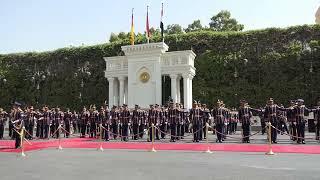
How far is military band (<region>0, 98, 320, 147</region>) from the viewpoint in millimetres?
16406

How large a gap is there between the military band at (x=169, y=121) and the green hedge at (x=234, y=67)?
6.37 metres

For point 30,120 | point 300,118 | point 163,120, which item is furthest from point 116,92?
point 300,118

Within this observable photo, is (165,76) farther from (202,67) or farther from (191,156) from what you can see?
(191,156)

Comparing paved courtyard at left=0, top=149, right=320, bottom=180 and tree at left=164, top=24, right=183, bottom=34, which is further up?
tree at left=164, top=24, right=183, bottom=34

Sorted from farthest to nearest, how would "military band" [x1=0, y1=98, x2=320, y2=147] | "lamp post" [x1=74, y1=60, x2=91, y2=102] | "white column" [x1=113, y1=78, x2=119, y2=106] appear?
"lamp post" [x1=74, y1=60, x2=91, y2=102], "white column" [x1=113, y1=78, x2=119, y2=106], "military band" [x1=0, y1=98, x2=320, y2=147]

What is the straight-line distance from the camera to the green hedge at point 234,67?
27.0 metres

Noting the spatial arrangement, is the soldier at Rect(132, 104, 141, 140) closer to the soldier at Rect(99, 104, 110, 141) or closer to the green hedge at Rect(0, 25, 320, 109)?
the soldier at Rect(99, 104, 110, 141)

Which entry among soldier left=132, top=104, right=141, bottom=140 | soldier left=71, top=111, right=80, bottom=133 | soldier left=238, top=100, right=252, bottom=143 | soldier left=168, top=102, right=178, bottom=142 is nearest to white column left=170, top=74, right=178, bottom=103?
soldier left=71, top=111, right=80, bottom=133

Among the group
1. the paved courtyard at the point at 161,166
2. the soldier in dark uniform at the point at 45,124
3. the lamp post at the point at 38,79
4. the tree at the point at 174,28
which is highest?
the tree at the point at 174,28

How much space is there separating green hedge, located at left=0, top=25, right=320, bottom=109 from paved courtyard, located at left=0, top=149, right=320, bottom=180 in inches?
605

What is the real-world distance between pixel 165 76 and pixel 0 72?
17871mm

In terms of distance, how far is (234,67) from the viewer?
28797 millimetres

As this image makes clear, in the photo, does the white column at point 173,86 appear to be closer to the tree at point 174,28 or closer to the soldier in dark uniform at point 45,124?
the soldier in dark uniform at point 45,124

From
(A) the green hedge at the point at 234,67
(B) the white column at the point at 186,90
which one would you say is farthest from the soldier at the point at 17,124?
Result: (A) the green hedge at the point at 234,67
